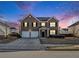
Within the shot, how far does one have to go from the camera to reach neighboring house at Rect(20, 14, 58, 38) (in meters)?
6.47

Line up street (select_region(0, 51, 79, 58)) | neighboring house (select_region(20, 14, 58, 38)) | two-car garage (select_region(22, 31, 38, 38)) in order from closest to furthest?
street (select_region(0, 51, 79, 58)) → neighboring house (select_region(20, 14, 58, 38)) → two-car garage (select_region(22, 31, 38, 38))

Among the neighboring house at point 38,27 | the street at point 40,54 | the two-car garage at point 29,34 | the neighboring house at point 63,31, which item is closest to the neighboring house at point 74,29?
the neighboring house at point 63,31

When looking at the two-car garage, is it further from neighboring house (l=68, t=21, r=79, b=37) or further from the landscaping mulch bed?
neighboring house (l=68, t=21, r=79, b=37)

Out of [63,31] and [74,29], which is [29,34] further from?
[74,29]

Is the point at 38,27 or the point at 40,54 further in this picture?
the point at 38,27

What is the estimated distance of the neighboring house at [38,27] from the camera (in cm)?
647

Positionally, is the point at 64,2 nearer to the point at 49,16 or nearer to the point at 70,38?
the point at 49,16

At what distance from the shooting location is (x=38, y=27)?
21.6ft

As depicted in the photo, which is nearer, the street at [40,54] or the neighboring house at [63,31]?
the street at [40,54]

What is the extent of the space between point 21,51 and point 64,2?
5.09ft

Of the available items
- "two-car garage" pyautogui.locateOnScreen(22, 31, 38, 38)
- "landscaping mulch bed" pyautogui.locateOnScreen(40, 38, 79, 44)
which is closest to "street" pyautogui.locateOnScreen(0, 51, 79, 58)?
"landscaping mulch bed" pyautogui.locateOnScreen(40, 38, 79, 44)

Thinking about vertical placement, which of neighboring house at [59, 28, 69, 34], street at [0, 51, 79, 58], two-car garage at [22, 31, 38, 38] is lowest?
street at [0, 51, 79, 58]

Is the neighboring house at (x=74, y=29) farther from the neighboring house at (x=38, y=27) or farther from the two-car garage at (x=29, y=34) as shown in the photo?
the two-car garage at (x=29, y=34)

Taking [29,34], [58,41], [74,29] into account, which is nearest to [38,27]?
[29,34]
